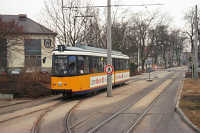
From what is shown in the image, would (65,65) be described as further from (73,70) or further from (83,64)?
(83,64)

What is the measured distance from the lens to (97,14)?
3105cm

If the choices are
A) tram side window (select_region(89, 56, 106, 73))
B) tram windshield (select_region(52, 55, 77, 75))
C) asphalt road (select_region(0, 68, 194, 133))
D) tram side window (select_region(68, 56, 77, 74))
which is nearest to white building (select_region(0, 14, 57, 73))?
tram side window (select_region(89, 56, 106, 73))

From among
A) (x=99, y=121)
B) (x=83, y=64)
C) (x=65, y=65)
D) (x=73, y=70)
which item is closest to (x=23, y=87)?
(x=65, y=65)

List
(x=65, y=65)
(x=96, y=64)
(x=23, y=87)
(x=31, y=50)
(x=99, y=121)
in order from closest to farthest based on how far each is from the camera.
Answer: (x=99, y=121)
(x=65, y=65)
(x=23, y=87)
(x=96, y=64)
(x=31, y=50)

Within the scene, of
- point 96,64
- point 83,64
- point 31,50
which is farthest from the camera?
point 31,50

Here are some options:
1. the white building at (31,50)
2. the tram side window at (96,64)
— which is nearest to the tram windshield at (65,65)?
the tram side window at (96,64)

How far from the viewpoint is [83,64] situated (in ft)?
51.5

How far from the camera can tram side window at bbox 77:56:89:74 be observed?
15.3 m

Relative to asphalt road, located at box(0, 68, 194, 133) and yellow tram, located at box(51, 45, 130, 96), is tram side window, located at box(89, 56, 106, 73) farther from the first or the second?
asphalt road, located at box(0, 68, 194, 133)

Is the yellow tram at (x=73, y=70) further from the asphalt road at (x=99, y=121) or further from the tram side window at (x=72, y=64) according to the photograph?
the asphalt road at (x=99, y=121)

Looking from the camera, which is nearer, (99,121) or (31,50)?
(99,121)

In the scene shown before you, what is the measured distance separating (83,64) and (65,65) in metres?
1.19

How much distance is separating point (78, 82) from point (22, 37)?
38.5 ft

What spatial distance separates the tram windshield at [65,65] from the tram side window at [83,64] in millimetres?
329
